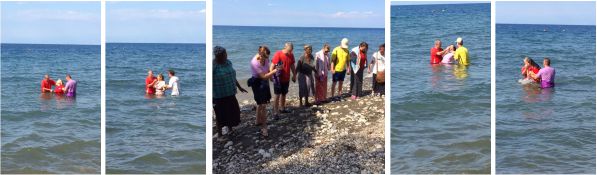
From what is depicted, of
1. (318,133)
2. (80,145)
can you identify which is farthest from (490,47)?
(80,145)

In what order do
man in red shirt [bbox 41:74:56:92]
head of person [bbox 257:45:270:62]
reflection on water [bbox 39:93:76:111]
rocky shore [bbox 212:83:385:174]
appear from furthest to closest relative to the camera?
1. man in red shirt [bbox 41:74:56:92]
2. reflection on water [bbox 39:93:76:111]
3. head of person [bbox 257:45:270:62]
4. rocky shore [bbox 212:83:385:174]

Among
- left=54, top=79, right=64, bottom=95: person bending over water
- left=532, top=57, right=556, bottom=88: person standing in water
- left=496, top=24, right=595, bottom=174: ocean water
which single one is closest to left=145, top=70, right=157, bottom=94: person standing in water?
left=54, top=79, right=64, bottom=95: person bending over water

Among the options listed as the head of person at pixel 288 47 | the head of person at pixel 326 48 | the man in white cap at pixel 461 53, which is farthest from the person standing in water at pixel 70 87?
the man in white cap at pixel 461 53

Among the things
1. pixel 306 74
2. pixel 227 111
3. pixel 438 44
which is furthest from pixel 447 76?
pixel 227 111

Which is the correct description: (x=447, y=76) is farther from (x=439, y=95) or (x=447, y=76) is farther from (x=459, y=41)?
(x=459, y=41)

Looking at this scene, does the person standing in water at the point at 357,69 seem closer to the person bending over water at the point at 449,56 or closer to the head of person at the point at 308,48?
the head of person at the point at 308,48

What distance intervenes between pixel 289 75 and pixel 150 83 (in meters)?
1.30

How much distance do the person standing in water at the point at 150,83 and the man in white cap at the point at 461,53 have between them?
2.65 metres

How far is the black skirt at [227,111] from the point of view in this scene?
4768mm

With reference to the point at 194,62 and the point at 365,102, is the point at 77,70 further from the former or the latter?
the point at 365,102

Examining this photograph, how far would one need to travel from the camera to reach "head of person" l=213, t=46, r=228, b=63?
454 centimetres

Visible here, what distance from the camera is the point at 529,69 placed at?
5.08 m

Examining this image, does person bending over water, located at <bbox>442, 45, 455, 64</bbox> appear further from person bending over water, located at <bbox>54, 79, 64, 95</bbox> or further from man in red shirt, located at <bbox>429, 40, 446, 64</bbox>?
person bending over water, located at <bbox>54, 79, 64, 95</bbox>

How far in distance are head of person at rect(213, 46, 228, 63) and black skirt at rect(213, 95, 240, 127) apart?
34 centimetres
